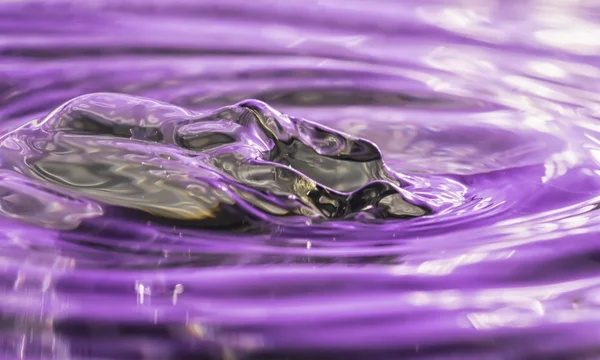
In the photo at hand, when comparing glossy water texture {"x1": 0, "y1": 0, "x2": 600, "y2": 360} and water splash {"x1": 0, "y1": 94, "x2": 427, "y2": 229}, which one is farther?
water splash {"x1": 0, "y1": 94, "x2": 427, "y2": 229}

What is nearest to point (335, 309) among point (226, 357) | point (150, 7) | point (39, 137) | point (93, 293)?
point (226, 357)

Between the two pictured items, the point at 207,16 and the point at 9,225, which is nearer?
the point at 9,225

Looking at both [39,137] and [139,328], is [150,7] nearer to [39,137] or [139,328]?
[39,137]

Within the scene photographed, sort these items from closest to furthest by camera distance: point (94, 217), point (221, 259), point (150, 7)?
point (221, 259), point (94, 217), point (150, 7)

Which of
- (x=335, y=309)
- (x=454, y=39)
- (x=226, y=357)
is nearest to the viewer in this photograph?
(x=226, y=357)

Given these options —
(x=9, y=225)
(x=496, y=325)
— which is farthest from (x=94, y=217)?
(x=496, y=325)

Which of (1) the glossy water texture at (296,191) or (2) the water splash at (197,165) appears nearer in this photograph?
(1) the glossy water texture at (296,191)
